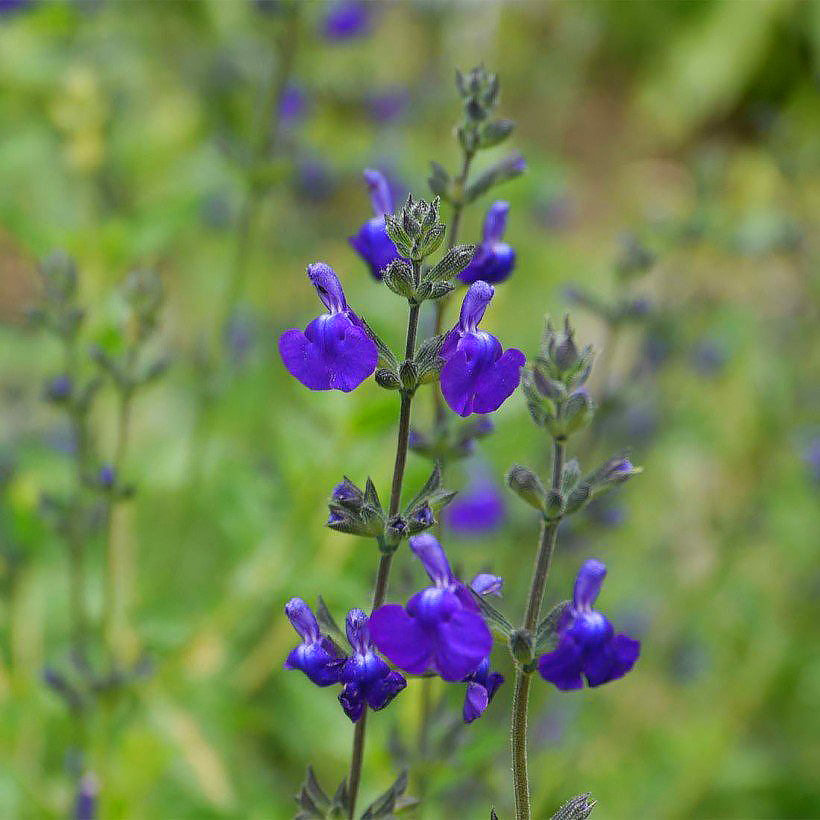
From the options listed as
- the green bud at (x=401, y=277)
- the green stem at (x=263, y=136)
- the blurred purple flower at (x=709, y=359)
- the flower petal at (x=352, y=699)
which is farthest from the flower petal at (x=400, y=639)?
the blurred purple flower at (x=709, y=359)

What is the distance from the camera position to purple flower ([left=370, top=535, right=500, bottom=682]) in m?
1.06

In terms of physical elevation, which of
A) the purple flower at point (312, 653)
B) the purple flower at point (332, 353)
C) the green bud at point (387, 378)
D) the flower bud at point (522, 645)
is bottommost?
the flower bud at point (522, 645)

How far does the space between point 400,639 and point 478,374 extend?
12.0 inches

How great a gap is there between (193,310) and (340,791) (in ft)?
12.6

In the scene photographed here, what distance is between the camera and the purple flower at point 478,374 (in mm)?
1179

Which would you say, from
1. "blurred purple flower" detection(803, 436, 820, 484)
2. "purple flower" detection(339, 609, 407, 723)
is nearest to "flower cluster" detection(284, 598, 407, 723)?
"purple flower" detection(339, 609, 407, 723)

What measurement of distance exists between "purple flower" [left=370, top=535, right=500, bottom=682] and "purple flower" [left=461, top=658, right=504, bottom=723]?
0.06 m

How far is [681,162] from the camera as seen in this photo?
9.94 m

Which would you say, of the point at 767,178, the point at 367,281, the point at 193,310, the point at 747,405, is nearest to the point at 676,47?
the point at 767,178

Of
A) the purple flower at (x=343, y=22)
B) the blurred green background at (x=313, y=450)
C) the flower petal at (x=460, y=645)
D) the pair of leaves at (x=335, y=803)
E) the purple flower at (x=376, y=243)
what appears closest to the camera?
the flower petal at (x=460, y=645)

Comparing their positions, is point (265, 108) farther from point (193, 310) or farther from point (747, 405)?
point (747, 405)

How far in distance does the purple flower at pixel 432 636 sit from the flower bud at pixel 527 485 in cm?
21

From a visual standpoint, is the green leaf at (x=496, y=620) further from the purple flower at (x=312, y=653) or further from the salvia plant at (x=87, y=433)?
the salvia plant at (x=87, y=433)

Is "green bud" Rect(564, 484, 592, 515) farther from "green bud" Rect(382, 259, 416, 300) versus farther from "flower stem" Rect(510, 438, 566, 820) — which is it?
"green bud" Rect(382, 259, 416, 300)
